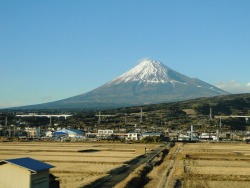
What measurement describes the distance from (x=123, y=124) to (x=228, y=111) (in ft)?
188

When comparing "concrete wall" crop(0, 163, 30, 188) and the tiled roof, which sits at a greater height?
the tiled roof

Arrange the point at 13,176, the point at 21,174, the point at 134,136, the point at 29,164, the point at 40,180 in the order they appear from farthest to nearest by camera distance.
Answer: the point at 134,136, the point at 40,180, the point at 29,164, the point at 13,176, the point at 21,174

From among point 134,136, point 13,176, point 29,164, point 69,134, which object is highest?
point 69,134

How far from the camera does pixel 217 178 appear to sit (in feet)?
89.2

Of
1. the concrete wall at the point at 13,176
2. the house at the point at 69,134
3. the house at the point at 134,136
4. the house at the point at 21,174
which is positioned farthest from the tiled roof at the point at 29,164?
the house at the point at 69,134

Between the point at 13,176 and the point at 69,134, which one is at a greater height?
the point at 69,134

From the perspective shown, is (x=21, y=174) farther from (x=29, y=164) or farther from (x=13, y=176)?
(x=29, y=164)

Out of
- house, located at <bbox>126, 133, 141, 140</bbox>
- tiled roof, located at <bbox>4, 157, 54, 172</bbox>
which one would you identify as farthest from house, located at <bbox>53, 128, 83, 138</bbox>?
tiled roof, located at <bbox>4, 157, 54, 172</bbox>

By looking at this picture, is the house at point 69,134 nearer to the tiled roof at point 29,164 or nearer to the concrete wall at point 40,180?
the concrete wall at point 40,180

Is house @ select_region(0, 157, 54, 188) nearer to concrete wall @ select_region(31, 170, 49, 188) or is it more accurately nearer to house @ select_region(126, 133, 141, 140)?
concrete wall @ select_region(31, 170, 49, 188)

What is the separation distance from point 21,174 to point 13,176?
1.42 ft

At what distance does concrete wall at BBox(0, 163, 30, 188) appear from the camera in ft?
57.7

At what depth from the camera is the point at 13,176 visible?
17.9 metres

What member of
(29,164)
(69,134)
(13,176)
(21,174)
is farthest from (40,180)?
(69,134)
